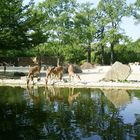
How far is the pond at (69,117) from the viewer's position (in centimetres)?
1017

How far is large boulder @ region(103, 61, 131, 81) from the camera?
Result: 2779 centimetres

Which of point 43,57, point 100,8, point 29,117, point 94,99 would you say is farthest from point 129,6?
point 29,117

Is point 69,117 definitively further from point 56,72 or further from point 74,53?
point 74,53

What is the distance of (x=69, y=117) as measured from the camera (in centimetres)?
1259

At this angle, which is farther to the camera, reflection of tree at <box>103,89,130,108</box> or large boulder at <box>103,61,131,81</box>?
large boulder at <box>103,61,131,81</box>

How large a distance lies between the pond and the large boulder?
9.18 metres

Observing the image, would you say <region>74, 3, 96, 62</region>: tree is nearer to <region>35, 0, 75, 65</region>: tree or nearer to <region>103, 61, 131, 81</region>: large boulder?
<region>35, 0, 75, 65</region>: tree

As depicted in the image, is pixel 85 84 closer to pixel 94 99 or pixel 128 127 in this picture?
pixel 94 99

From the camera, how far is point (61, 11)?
6581 cm

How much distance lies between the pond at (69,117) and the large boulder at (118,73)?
30.1 feet

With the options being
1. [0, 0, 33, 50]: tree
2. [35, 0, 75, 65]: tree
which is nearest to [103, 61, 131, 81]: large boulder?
[0, 0, 33, 50]: tree

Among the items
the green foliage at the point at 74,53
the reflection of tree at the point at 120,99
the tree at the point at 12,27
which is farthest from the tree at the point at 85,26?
the reflection of tree at the point at 120,99

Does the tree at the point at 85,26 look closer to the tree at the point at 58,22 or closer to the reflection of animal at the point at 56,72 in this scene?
the tree at the point at 58,22

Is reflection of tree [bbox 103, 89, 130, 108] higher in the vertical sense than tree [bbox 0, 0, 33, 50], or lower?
lower
